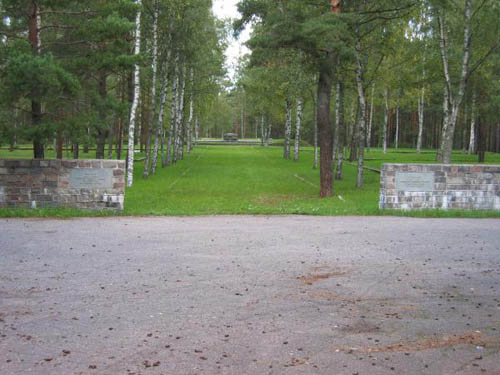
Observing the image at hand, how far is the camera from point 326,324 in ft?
17.6

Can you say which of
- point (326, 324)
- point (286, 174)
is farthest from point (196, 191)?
point (326, 324)

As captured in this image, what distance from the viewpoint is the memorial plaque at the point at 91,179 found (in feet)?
45.5

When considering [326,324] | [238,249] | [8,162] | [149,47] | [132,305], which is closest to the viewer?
Answer: [326,324]

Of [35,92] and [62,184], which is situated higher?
[35,92]

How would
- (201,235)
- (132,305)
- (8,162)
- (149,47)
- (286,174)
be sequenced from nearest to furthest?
(132,305), (201,235), (8,162), (149,47), (286,174)

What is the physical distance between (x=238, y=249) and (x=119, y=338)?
443cm

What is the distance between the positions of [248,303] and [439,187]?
10.3 meters

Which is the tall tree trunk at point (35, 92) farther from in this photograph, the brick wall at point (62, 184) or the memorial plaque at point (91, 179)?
the memorial plaque at point (91, 179)

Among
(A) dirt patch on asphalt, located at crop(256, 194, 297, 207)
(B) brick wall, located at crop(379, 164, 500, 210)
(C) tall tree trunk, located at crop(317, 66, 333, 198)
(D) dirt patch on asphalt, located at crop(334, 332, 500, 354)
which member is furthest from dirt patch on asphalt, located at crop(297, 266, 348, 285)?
(C) tall tree trunk, located at crop(317, 66, 333, 198)

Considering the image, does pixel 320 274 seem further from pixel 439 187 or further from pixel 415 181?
pixel 439 187

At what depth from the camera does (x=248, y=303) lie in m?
6.04

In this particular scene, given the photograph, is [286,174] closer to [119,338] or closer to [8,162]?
[8,162]

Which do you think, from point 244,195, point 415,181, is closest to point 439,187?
point 415,181

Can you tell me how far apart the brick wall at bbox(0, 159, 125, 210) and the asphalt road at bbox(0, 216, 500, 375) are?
3.09 metres
